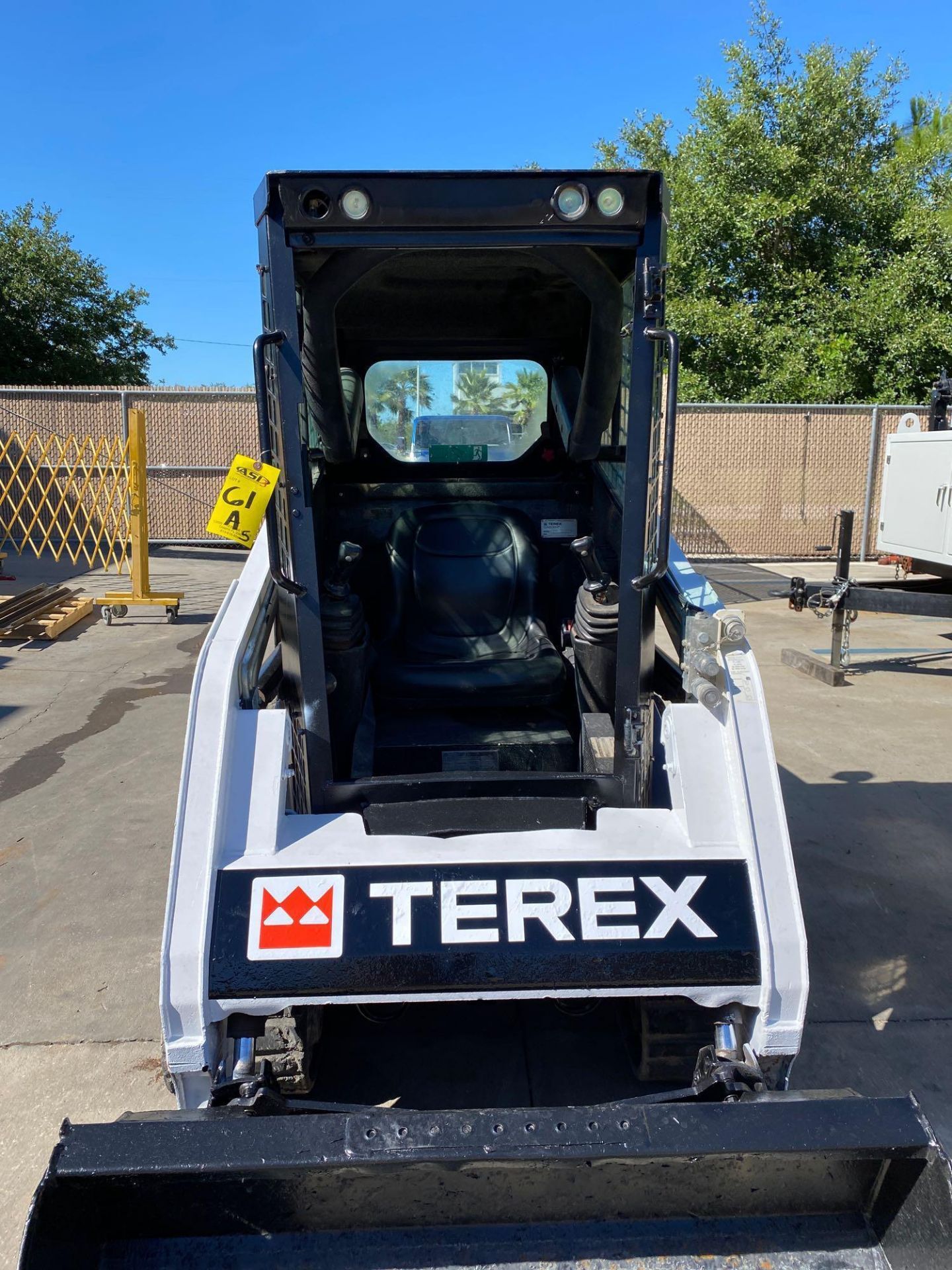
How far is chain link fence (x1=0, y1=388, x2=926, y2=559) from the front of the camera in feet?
49.5

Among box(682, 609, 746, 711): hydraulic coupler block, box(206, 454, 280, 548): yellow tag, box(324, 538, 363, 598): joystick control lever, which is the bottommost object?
box(682, 609, 746, 711): hydraulic coupler block

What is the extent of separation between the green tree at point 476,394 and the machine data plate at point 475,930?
2619 mm

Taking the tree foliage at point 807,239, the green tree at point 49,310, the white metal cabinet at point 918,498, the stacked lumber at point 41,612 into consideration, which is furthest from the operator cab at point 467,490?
the green tree at point 49,310

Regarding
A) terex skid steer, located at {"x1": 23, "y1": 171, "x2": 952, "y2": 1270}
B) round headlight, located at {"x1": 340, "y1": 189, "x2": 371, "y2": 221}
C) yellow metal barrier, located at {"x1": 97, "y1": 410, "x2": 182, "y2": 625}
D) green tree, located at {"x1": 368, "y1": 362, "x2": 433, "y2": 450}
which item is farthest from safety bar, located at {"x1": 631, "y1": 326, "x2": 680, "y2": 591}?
yellow metal barrier, located at {"x1": 97, "y1": 410, "x2": 182, "y2": 625}

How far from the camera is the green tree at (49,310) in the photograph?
869 inches

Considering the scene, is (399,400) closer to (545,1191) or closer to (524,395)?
(524,395)

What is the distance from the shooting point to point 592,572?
141 inches

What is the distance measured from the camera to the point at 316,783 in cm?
300

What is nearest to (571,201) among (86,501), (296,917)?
(296,917)

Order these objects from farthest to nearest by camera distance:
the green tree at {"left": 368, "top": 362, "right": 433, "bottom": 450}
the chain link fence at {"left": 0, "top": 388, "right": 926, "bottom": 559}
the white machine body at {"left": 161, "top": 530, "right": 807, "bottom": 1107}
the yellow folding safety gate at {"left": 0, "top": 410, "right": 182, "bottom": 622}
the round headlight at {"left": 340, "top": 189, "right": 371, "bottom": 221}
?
the chain link fence at {"left": 0, "top": 388, "right": 926, "bottom": 559}, the yellow folding safety gate at {"left": 0, "top": 410, "right": 182, "bottom": 622}, the green tree at {"left": 368, "top": 362, "right": 433, "bottom": 450}, the round headlight at {"left": 340, "top": 189, "right": 371, "bottom": 221}, the white machine body at {"left": 161, "top": 530, "right": 807, "bottom": 1107}

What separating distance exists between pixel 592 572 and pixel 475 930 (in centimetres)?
157

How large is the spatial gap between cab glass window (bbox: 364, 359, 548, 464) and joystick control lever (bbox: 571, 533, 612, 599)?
1.12 metres

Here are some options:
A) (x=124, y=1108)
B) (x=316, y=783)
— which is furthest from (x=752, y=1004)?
(x=124, y=1108)

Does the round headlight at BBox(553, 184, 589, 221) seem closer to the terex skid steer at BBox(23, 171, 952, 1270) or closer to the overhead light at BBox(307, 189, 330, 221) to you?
the terex skid steer at BBox(23, 171, 952, 1270)
